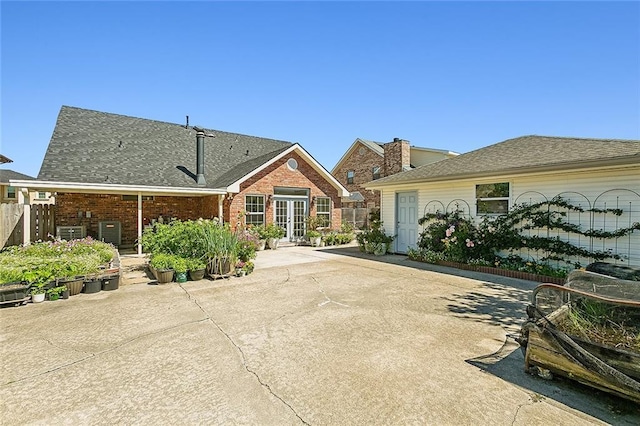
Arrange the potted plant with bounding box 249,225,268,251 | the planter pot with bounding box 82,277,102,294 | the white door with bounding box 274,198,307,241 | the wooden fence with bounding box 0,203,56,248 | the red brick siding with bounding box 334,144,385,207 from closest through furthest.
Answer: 1. the planter pot with bounding box 82,277,102,294
2. the wooden fence with bounding box 0,203,56,248
3. the potted plant with bounding box 249,225,268,251
4. the white door with bounding box 274,198,307,241
5. the red brick siding with bounding box 334,144,385,207

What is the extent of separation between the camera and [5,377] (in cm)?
316

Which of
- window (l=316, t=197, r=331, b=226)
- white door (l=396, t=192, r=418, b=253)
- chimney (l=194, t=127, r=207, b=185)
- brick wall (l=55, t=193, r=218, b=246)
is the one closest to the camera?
white door (l=396, t=192, r=418, b=253)

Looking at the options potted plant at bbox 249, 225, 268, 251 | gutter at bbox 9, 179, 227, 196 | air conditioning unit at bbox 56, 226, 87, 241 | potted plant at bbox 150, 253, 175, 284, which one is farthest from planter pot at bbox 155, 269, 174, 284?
air conditioning unit at bbox 56, 226, 87, 241

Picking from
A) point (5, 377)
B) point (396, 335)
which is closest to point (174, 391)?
point (5, 377)

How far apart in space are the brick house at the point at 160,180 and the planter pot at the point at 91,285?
5.15m

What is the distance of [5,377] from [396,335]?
4.51 metres

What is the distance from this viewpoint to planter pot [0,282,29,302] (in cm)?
538

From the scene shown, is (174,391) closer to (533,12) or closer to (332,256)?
(332,256)

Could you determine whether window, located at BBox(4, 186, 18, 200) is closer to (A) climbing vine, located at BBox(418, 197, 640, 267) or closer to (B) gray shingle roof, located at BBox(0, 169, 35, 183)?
(B) gray shingle roof, located at BBox(0, 169, 35, 183)

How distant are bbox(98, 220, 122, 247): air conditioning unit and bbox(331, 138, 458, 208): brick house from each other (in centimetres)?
1425

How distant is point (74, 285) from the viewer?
617 centimetres

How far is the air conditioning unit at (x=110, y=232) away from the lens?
41.9 feet

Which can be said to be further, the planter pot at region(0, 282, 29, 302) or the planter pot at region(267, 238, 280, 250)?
the planter pot at region(267, 238, 280, 250)

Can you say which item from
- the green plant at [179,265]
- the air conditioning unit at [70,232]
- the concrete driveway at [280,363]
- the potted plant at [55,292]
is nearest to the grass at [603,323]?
the concrete driveway at [280,363]
